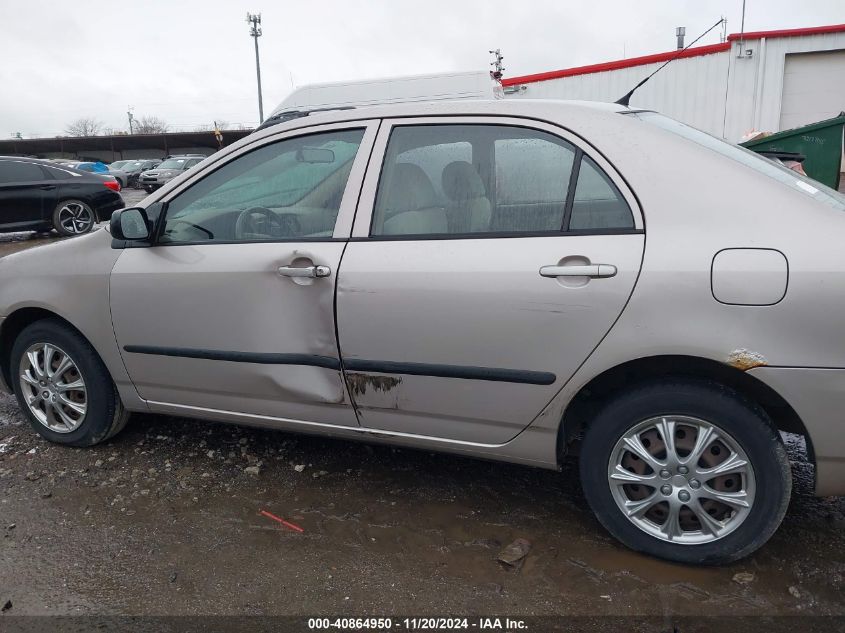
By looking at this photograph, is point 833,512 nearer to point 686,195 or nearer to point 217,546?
point 686,195

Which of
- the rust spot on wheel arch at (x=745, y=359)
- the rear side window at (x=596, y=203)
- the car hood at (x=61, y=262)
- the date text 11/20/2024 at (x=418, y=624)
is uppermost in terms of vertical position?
the rear side window at (x=596, y=203)

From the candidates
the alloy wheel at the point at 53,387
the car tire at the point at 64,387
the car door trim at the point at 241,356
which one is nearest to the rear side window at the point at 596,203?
the car door trim at the point at 241,356

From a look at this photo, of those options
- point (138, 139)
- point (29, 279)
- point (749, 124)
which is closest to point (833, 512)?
point (29, 279)

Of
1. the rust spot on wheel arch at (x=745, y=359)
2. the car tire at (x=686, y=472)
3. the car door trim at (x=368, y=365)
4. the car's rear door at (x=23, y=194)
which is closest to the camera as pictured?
the rust spot on wheel arch at (x=745, y=359)

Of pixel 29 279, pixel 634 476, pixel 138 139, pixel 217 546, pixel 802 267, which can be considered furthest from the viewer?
pixel 138 139

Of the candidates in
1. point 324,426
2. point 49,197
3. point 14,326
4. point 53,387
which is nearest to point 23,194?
point 49,197

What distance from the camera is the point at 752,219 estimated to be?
2.19 meters

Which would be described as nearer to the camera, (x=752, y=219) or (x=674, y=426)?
(x=752, y=219)

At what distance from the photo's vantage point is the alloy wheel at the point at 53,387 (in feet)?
11.3

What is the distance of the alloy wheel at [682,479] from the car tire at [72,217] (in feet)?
39.3

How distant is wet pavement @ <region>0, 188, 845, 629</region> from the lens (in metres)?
2.31

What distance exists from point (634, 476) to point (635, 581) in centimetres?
36

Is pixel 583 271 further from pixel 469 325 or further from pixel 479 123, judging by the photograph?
pixel 479 123

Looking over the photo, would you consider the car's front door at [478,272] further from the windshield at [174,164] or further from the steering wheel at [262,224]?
the windshield at [174,164]
